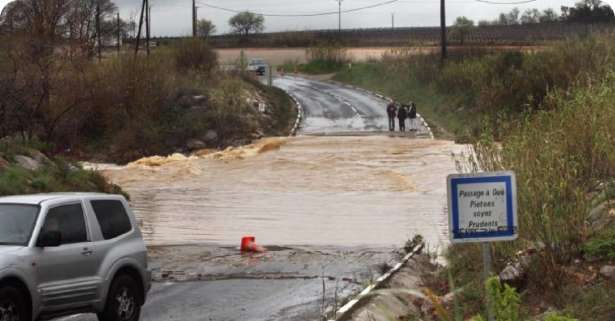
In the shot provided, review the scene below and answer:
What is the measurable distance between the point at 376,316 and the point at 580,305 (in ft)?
10.0

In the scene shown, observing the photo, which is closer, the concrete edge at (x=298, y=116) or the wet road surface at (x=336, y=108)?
the concrete edge at (x=298, y=116)

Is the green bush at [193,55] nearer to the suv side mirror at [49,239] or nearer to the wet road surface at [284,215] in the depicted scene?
the wet road surface at [284,215]

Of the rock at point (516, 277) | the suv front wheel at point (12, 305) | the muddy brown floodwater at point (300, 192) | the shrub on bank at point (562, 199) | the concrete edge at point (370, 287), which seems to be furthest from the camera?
the muddy brown floodwater at point (300, 192)

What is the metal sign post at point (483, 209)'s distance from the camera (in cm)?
797

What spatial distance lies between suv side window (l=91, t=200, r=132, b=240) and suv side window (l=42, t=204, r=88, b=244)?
12.8 inches

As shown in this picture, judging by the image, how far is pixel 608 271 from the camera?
1178cm

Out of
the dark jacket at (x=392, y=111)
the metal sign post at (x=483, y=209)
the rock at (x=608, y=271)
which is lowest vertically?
the rock at (x=608, y=271)

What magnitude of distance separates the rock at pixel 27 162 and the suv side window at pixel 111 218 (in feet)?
48.0

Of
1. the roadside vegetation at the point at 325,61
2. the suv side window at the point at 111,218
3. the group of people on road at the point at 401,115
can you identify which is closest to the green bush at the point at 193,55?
the group of people on road at the point at 401,115

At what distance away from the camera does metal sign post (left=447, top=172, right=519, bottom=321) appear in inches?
314

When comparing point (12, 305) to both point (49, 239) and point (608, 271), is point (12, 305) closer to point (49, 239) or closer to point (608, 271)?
point (49, 239)

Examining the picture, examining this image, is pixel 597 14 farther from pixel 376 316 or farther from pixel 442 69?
pixel 376 316

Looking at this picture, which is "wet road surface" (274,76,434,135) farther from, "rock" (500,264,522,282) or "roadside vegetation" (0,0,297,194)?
"rock" (500,264,522,282)

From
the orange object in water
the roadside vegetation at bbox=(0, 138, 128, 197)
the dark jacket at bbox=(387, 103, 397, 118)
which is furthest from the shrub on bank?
the dark jacket at bbox=(387, 103, 397, 118)
